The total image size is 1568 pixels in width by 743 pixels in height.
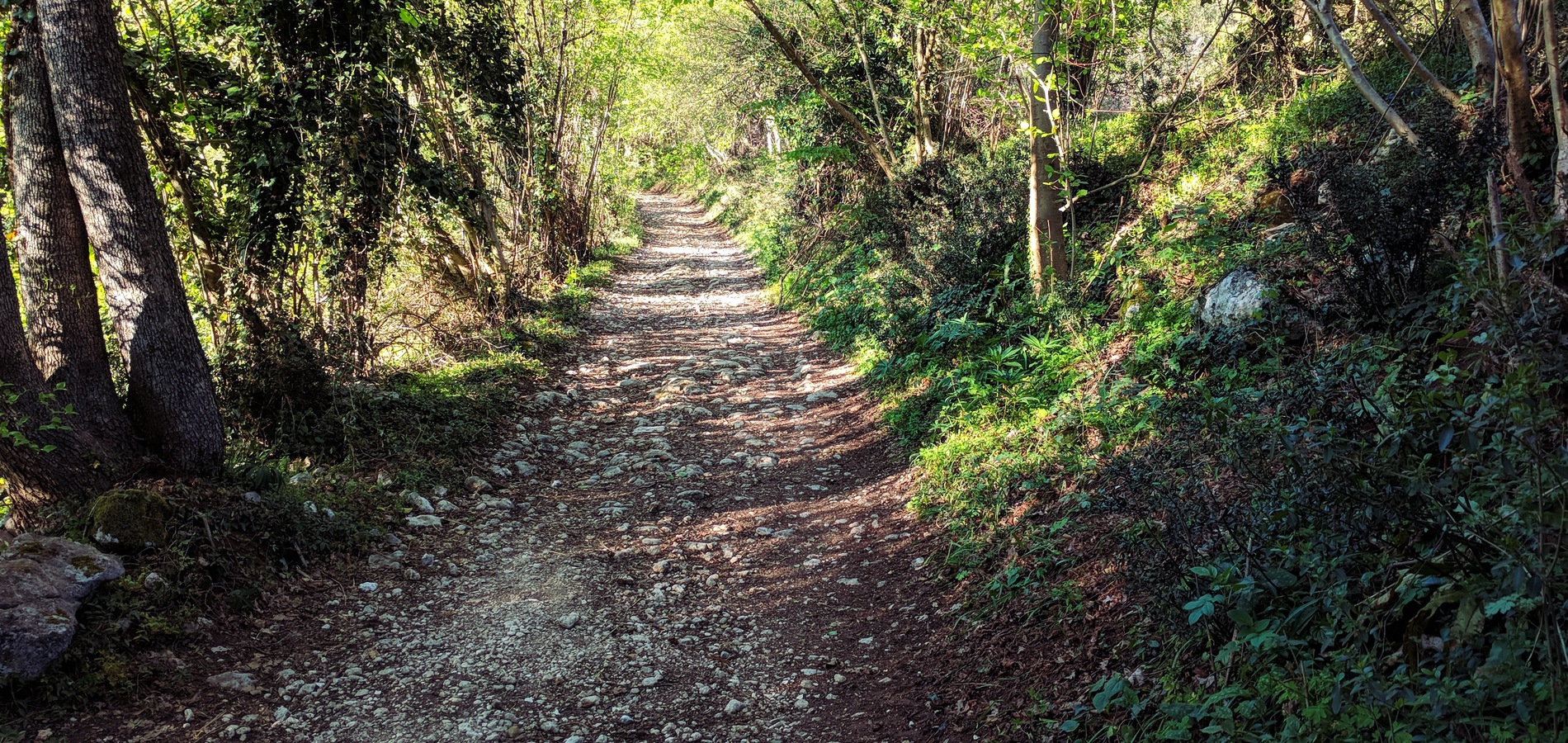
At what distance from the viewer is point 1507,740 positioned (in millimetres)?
1998

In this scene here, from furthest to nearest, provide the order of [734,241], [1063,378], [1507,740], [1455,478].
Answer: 1. [734,241]
2. [1063,378]
3. [1455,478]
4. [1507,740]

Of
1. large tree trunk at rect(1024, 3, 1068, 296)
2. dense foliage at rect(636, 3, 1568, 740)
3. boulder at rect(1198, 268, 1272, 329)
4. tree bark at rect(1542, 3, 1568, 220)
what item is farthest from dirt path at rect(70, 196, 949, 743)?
tree bark at rect(1542, 3, 1568, 220)

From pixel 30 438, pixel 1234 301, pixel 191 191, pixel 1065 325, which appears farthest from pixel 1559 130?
pixel 191 191

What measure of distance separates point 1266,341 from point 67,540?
5.95m

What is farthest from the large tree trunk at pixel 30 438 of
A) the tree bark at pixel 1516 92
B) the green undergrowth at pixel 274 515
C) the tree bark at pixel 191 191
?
the tree bark at pixel 1516 92

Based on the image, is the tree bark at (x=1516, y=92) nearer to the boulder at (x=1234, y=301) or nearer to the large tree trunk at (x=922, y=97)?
the boulder at (x=1234, y=301)

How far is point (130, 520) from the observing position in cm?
434

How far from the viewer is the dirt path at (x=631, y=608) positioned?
12.6 ft

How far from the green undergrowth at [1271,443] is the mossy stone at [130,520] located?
4.37 metres

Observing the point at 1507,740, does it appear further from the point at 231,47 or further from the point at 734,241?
the point at 734,241

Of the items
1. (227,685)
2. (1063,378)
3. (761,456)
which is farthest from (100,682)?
(1063,378)

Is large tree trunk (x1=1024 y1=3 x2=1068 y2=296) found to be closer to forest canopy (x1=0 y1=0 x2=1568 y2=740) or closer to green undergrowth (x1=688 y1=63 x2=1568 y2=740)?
forest canopy (x1=0 y1=0 x2=1568 y2=740)

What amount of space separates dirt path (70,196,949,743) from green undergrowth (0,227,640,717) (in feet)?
0.78

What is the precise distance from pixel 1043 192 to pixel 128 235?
263 inches
